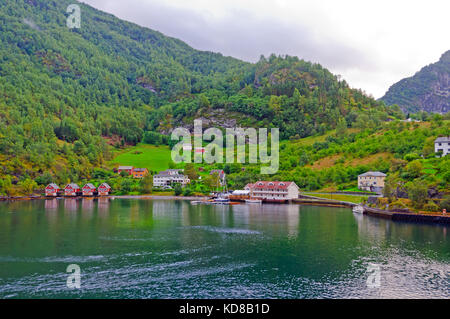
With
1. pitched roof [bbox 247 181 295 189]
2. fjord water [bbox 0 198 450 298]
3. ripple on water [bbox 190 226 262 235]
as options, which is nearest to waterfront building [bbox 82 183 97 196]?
pitched roof [bbox 247 181 295 189]

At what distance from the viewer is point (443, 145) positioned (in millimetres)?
87750

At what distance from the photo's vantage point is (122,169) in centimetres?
12912

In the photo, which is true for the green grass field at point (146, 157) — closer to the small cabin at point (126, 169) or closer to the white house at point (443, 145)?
the small cabin at point (126, 169)

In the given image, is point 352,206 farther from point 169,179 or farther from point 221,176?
point 169,179

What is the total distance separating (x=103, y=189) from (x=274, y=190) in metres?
48.5

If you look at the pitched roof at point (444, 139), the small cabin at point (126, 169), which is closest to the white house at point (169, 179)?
the small cabin at point (126, 169)

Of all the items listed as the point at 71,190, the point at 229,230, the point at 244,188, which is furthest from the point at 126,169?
the point at 229,230

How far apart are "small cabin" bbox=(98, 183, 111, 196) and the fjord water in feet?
164

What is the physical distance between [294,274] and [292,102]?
161394 millimetres

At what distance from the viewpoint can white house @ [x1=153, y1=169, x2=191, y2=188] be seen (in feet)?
384

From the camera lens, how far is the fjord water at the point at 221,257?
28141 mm
